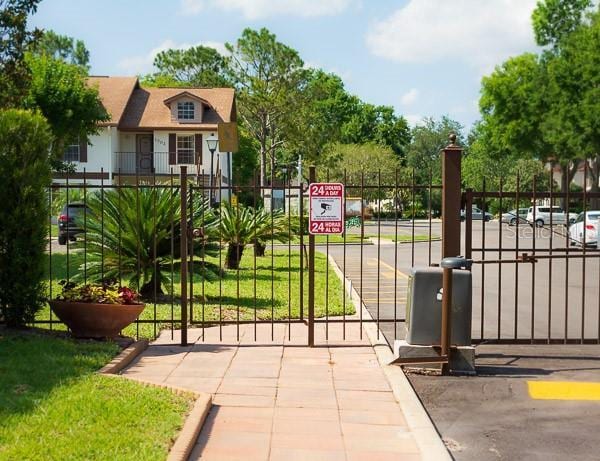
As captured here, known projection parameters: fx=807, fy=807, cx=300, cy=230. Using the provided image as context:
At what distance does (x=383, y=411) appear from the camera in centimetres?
668

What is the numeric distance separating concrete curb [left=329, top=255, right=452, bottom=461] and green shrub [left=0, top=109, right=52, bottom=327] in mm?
3921

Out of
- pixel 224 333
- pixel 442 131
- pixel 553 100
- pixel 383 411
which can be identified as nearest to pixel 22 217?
pixel 224 333

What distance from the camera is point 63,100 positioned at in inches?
1351

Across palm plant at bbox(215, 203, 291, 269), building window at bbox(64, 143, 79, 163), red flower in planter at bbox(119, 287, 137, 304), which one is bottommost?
red flower in planter at bbox(119, 287, 137, 304)

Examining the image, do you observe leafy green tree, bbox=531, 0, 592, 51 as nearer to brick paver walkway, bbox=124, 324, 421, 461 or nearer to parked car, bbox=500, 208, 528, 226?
parked car, bbox=500, 208, 528, 226

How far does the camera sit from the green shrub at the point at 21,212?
8.79m

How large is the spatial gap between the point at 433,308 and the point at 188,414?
3.20 meters

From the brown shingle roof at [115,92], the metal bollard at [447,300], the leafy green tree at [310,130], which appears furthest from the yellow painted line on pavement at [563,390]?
the leafy green tree at [310,130]

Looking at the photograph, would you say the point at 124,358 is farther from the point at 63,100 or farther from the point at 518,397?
the point at 63,100

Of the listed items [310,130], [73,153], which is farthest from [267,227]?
[310,130]

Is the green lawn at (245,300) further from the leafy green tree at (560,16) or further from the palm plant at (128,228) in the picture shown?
the leafy green tree at (560,16)

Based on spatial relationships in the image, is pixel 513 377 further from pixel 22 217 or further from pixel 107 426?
pixel 22 217

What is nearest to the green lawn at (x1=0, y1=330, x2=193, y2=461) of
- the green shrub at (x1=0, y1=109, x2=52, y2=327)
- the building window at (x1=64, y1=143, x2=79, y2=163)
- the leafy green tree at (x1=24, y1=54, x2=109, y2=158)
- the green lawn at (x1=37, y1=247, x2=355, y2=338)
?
the green shrub at (x1=0, y1=109, x2=52, y2=327)

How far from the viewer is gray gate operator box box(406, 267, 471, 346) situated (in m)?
8.22
